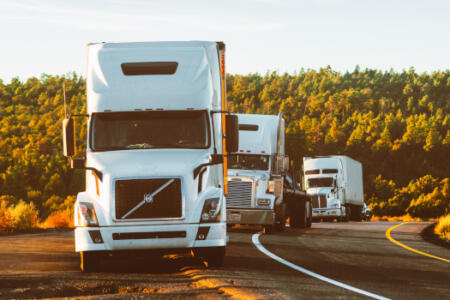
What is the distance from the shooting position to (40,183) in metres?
109

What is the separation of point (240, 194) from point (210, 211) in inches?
446

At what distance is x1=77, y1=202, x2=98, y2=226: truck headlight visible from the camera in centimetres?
1188

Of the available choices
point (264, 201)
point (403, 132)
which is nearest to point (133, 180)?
point (264, 201)

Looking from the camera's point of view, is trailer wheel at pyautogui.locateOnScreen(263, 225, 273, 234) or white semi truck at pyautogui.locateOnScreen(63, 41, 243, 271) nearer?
white semi truck at pyautogui.locateOnScreen(63, 41, 243, 271)

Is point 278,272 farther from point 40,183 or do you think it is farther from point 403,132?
point 403,132

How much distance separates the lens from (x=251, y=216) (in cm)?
2317

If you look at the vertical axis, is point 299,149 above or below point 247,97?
below

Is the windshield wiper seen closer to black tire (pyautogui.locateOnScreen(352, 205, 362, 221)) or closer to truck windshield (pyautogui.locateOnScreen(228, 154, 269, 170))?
truck windshield (pyautogui.locateOnScreen(228, 154, 269, 170))

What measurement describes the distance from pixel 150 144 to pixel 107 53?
1819 mm

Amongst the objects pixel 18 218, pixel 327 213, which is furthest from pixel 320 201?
pixel 18 218

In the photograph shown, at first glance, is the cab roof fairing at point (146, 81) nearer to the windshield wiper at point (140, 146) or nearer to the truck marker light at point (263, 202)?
the windshield wiper at point (140, 146)

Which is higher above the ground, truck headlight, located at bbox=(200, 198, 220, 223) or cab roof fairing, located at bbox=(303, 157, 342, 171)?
cab roof fairing, located at bbox=(303, 157, 342, 171)

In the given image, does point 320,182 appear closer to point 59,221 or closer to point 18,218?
point 59,221

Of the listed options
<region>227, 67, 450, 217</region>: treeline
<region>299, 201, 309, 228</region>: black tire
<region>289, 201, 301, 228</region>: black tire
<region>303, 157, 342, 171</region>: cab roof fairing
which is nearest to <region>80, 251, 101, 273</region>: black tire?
<region>289, 201, 301, 228</region>: black tire
